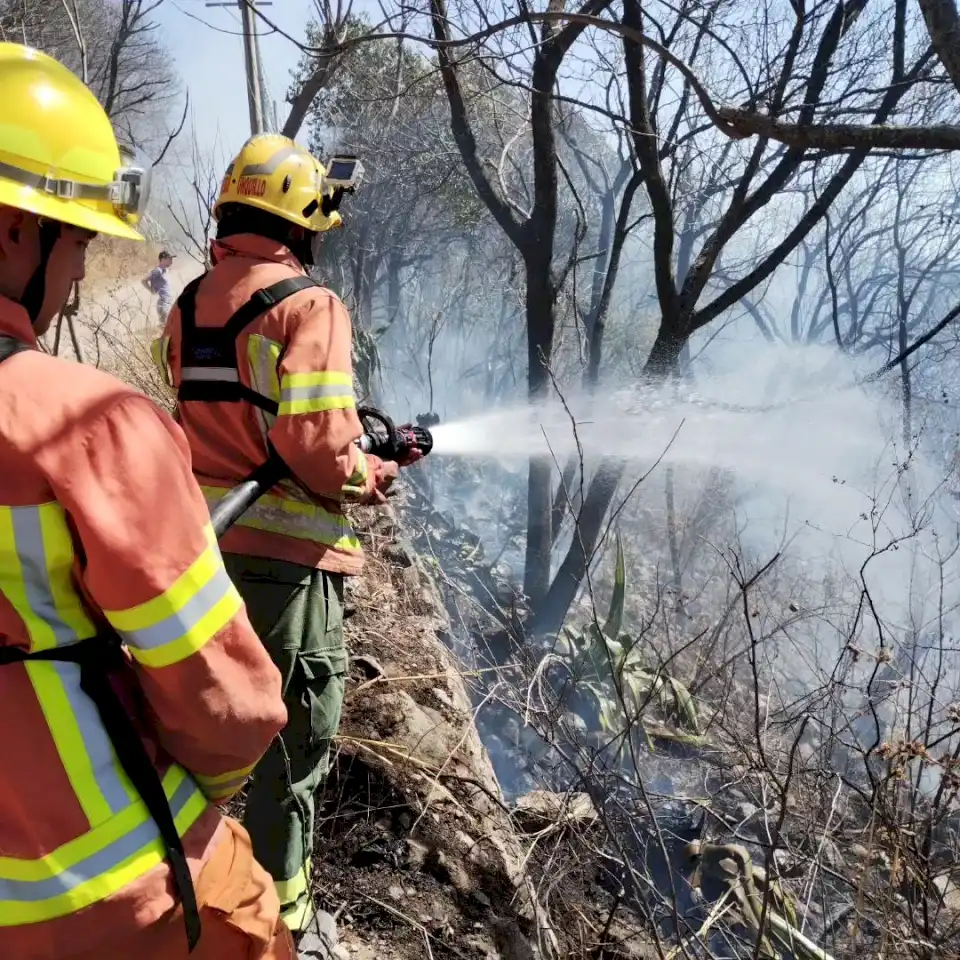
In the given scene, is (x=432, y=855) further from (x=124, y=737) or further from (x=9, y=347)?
(x=9, y=347)

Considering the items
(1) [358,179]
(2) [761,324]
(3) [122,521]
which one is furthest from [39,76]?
(2) [761,324]

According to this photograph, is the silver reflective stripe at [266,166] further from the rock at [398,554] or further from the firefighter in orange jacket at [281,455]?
the rock at [398,554]

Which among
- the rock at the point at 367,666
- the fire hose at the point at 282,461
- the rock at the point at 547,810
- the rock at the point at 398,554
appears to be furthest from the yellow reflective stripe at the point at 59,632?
the rock at the point at 398,554

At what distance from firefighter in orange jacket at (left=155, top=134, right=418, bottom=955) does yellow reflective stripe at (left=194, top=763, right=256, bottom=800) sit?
0.97 meters

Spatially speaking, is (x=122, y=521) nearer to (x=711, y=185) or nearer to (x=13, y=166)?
(x=13, y=166)

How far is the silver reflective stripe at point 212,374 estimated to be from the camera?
2080 mm

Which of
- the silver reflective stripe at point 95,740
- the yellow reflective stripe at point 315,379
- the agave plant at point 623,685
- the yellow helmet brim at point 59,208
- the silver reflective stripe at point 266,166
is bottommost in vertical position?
the agave plant at point 623,685

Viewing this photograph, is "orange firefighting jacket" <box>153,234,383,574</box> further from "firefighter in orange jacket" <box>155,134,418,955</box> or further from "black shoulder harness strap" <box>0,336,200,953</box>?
"black shoulder harness strap" <box>0,336,200,953</box>

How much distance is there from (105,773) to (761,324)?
2564cm

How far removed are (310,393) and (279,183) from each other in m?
0.77

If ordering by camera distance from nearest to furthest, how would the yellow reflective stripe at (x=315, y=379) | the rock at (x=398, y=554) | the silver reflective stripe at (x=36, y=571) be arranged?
the silver reflective stripe at (x=36, y=571) → the yellow reflective stripe at (x=315, y=379) → the rock at (x=398, y=554)

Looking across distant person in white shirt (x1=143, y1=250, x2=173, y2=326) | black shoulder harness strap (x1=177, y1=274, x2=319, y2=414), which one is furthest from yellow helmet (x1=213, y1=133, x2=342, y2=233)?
distant person in white shirt (x1=143, y1=250, x2=173, y2=326)

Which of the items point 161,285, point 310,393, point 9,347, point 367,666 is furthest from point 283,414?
point 161,285

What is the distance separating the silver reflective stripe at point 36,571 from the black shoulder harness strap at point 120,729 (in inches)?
1.0
